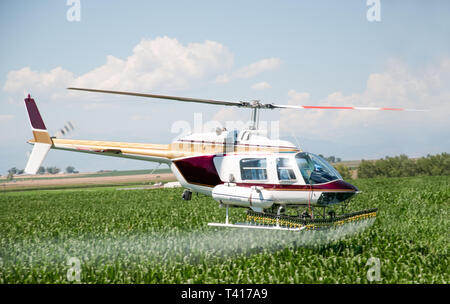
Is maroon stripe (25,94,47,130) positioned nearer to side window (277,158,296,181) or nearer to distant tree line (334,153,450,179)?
side window (277,158,296,181)

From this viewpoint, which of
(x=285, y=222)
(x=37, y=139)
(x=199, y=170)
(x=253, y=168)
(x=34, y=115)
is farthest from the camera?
(x=34, y=115)

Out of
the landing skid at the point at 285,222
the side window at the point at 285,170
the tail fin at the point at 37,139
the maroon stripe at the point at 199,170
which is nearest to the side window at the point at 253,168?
the side window at the point at 285,170

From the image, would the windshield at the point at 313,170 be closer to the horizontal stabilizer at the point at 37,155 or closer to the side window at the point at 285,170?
the side window at the point at 285,170

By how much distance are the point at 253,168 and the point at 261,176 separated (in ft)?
1.07

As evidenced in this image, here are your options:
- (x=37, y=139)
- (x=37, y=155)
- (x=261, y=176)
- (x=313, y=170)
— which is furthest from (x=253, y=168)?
(x=37, y=139)

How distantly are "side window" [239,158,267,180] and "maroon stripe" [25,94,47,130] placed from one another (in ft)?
30.8

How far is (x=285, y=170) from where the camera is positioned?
1220cm

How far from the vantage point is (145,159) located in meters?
14.3

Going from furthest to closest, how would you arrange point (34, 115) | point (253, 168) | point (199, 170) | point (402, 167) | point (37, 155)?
1. point (402, 167)
2. point (34, 115)
3. point (37, 155)
4. point (199, 170)
5. point (253, 168)

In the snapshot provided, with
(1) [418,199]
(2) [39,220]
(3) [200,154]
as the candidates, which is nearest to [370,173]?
(1) [418,199]

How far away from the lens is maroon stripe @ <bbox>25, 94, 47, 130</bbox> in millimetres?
17531

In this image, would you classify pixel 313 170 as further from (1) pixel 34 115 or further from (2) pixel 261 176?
(1) pixel 34 115

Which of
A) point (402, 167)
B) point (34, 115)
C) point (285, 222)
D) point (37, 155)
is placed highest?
Answer: point (34, 115)
